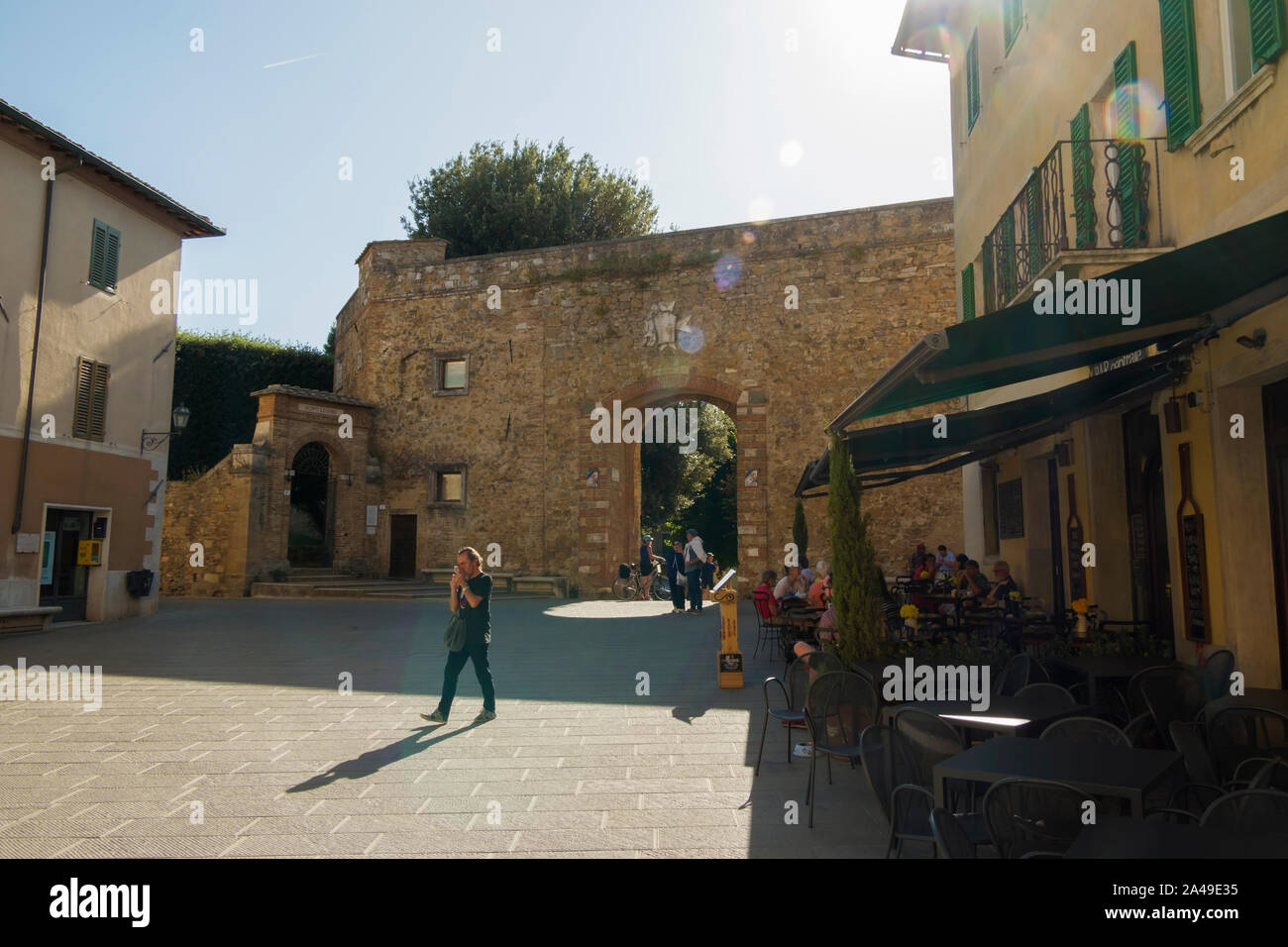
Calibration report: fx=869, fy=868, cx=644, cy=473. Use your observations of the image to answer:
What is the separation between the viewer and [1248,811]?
2648 mm

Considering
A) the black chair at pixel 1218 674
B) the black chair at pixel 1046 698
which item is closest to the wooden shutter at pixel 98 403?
the black chair at pixel 1046 698

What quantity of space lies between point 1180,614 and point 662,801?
4.37 m

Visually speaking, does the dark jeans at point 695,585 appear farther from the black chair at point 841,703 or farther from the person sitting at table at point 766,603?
the black chair at point 841,703

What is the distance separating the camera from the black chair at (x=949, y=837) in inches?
98.7

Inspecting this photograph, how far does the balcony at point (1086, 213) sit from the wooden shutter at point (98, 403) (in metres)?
13.2

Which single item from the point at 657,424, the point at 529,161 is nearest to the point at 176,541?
the point at 657,424

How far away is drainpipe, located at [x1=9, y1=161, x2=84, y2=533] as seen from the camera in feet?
40.1

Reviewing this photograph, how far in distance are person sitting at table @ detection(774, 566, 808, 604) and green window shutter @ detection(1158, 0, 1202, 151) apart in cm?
556

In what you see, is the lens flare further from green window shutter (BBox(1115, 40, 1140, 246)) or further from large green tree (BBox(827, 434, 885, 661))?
large green tree (BBox(827, 434, 885, 661))

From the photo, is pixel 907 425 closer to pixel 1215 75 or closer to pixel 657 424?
pixel 1215 75

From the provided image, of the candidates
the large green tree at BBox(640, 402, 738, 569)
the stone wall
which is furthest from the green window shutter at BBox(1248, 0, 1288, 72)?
the large green tree at BBox(640, 402, 738, 569)

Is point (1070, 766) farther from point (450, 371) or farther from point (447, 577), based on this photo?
point (450, 371)

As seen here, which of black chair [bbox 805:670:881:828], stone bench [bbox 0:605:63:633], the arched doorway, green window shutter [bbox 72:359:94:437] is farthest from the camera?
the arched doorway
